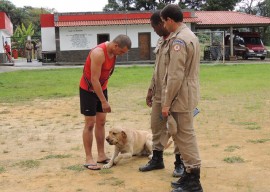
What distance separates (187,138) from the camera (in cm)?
446

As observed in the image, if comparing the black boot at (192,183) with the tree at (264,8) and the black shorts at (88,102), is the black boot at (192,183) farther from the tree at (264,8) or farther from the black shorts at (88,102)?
the tree at (264,8)

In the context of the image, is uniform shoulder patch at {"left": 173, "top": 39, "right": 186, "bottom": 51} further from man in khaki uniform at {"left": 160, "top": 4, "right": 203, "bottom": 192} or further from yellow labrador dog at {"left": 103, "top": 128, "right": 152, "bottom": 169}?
yellow labrador dog at {"left": 103, "top": 128, "right": 152, "bottom": 169}

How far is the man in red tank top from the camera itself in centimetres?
524

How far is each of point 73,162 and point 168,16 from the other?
253 centimetres

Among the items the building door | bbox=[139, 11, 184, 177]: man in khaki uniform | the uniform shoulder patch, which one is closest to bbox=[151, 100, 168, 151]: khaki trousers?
bbox=[139, 11, 184, 177]: man in khaki uniform

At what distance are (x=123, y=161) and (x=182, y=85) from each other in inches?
76.3

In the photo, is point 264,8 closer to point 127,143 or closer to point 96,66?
point 127,143

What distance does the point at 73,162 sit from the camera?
19.4 feet

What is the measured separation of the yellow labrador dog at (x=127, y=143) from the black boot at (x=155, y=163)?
36 centimetres

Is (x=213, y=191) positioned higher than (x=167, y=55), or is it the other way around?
(x=167, y=55)

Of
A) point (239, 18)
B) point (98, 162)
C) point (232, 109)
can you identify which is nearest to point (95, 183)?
point (98, 162)

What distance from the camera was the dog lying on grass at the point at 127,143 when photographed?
554 cm

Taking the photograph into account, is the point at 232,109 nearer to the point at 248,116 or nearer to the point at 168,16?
the point at 248,116

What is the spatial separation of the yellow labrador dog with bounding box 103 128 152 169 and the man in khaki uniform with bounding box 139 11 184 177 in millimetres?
388
